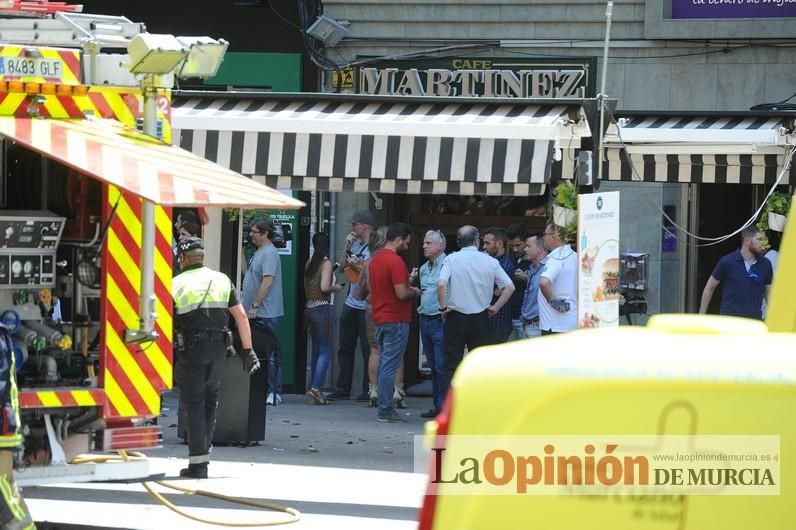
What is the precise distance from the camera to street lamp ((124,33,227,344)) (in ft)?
27.6

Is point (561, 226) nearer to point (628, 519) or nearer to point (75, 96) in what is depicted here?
point (75, 96)

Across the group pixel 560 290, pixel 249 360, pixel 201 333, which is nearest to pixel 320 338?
pixel 560 290

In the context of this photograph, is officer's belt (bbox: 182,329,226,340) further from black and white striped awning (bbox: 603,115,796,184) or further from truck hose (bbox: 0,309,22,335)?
black and white striped awning (bbox: 603,115,796,184)

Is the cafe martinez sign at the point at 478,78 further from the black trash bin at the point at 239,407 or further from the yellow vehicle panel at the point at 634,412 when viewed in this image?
the yellow vehicle panel at the point at 634,412

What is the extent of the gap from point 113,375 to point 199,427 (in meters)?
2.01

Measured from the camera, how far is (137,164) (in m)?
7.72

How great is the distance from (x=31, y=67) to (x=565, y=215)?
5.61 metres

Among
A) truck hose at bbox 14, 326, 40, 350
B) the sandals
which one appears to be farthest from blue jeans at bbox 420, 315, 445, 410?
truck hose at bbox 14, 326, 40, 350

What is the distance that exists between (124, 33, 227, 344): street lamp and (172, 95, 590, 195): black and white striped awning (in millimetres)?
4387

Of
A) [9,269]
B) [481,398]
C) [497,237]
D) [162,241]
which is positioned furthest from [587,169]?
[481,398]

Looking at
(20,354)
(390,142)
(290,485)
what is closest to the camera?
(20,354)

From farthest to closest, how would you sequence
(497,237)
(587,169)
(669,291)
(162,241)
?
(669,291)
(497,237)
(587,169)
(162,241)

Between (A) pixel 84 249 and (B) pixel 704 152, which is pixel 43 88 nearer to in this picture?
(A) pixel 84 249

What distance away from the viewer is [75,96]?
329 inches
